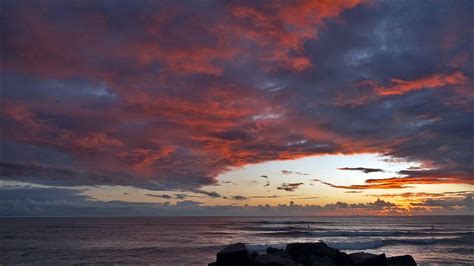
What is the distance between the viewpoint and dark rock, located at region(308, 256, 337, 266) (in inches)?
850

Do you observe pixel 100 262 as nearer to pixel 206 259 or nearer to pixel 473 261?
pixel 206 259

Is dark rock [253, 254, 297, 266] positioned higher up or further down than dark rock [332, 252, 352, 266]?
higher up

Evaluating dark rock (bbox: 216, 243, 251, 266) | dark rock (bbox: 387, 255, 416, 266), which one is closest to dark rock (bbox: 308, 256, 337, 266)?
dark rock (bbox: 387, 255, 416, 266)

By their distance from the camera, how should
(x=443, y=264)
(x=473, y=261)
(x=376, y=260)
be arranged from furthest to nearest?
(x=473, y=261) → (x=443, y=264) → (x=376, y=260)

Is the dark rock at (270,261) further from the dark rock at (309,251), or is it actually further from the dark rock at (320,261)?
the dark rock at (309,251)

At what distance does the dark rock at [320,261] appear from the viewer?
2158 cm

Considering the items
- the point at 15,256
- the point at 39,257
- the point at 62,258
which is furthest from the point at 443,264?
the point at 15,256

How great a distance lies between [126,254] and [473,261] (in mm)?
37024

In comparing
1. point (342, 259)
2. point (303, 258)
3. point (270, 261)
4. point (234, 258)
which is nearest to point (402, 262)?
point (342, 259)

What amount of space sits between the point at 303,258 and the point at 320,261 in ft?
5.28

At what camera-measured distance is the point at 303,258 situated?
2339 centimetres

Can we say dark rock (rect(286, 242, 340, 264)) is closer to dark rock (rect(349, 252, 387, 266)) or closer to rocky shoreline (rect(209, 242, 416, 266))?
rocky shoreline (rect(209, 242, 416, 266))

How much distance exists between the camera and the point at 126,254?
46.3 metres

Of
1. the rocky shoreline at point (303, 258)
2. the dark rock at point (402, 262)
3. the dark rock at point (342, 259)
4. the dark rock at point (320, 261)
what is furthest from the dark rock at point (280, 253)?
the dark rock at point (402, 262)
